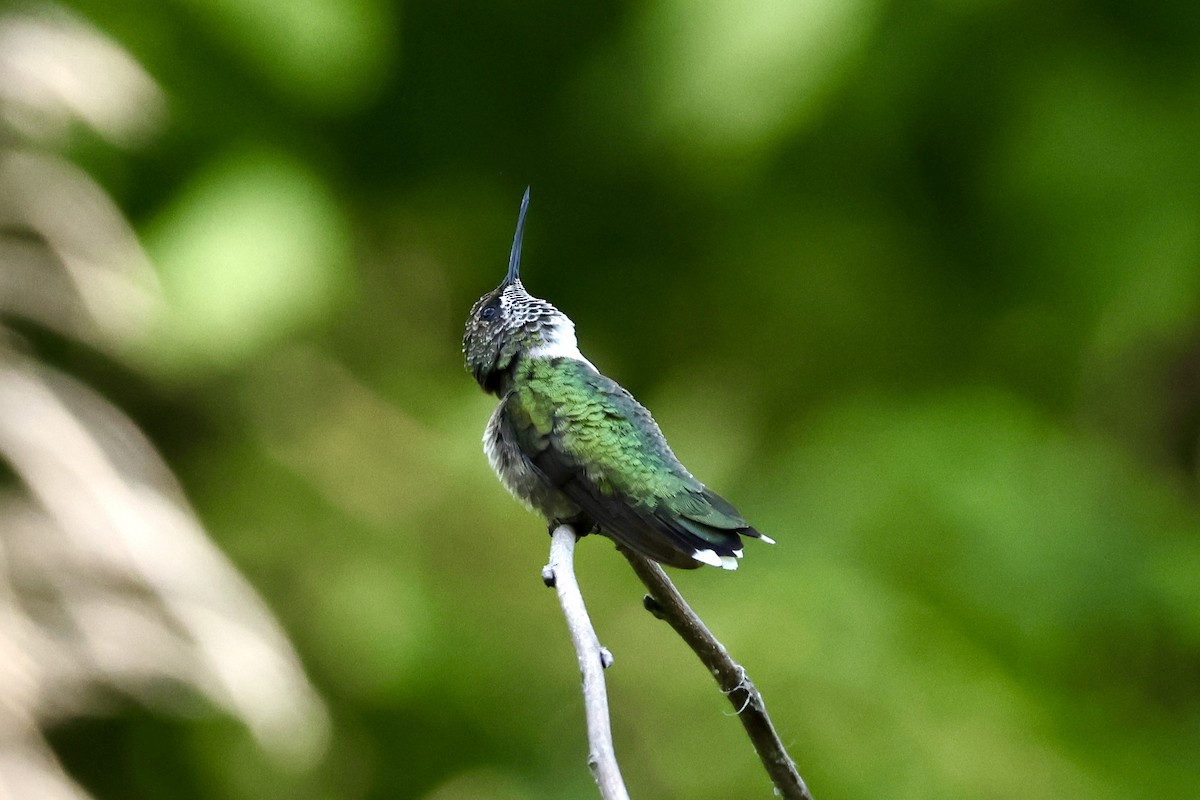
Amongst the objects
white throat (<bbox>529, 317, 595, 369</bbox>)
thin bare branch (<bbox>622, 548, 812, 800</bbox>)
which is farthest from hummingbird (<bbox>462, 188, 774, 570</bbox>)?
thin bare branch (<bbox>622, 548, 812, 800</bbox>)

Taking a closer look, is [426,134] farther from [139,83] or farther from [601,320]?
[139,83]

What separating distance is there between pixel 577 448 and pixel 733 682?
20.7 inches

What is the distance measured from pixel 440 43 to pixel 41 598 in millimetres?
2540

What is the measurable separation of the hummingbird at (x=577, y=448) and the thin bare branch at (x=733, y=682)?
148 millimetres

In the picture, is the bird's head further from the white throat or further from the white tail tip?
the white tail tip

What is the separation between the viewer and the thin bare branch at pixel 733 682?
1389 millimetres

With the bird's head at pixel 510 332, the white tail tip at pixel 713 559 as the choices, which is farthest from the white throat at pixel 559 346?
the white tail tip at pixel 713 559

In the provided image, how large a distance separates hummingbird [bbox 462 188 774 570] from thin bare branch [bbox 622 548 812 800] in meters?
0.15

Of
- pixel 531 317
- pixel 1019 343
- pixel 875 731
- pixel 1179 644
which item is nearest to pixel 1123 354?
pixel 1019 343

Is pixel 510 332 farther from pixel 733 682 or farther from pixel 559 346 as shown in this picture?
pixel 733 682

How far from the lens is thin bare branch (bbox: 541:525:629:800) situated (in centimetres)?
108

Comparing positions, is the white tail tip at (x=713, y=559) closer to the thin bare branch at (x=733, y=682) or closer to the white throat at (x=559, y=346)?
the thin bare branch at (x=733, y=682)

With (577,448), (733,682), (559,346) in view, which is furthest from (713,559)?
(559,346)

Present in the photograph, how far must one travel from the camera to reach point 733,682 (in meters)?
1.53
